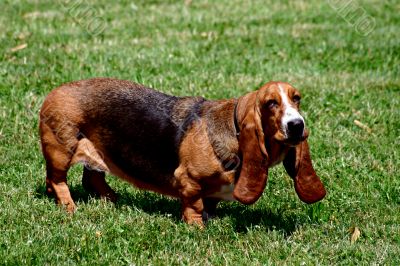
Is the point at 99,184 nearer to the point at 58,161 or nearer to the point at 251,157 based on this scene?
the point at 58,161

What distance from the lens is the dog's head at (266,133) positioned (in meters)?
5.01

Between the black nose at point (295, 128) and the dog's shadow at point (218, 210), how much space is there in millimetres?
985

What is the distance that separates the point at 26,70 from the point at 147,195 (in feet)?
11.2

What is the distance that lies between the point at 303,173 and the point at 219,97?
3268 millimetres

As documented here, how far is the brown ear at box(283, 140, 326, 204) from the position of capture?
5.42 meters

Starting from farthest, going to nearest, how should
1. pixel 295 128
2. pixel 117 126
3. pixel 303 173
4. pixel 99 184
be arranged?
pixel 99 184 → pixel 117 126 → pixel 303 173 → pixel 295 128

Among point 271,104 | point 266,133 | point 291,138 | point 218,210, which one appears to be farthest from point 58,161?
point 291,138

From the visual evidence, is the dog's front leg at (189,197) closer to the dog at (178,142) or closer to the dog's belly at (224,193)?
the dog at (178,142)

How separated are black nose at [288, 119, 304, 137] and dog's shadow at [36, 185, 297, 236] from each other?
0.98m

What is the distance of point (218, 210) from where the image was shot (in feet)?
20.3

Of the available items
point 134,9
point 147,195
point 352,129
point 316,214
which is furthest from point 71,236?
point 134,9

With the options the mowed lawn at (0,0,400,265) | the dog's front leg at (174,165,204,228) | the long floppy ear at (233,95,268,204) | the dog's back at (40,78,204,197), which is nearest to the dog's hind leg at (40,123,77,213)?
the dog's back at (40,78,204,197)

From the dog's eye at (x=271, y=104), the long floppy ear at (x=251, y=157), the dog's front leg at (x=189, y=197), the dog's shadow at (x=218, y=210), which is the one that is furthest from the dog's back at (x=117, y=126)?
the dog's eye at (x=271, y=104)

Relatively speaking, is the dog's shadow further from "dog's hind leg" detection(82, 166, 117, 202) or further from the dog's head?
the dog's head
